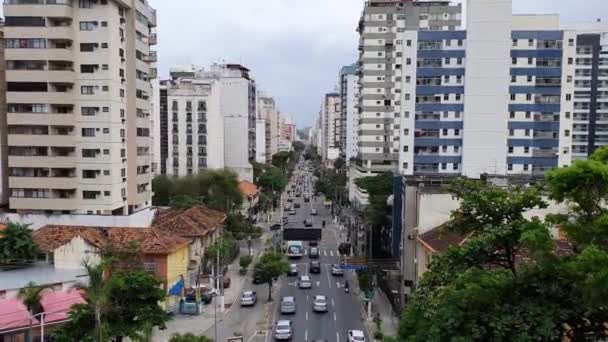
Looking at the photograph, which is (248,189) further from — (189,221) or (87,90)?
(87,90)

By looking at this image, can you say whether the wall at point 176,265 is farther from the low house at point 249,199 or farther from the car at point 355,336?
the low house at point 249,199

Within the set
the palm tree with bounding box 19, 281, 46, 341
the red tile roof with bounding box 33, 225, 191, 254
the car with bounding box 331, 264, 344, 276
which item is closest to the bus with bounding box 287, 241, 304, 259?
the car with bounding box 331, 264, 344, 276

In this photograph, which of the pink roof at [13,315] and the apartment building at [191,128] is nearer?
the pink roof at [13,315]

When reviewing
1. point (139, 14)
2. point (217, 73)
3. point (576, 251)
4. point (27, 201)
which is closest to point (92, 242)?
point (27, 201)

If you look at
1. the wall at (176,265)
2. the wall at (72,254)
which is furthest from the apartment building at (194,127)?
the wall at (72,254)

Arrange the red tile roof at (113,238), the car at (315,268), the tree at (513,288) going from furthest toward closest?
the car at (315,268)
the red tile roof at (113,238)
the tree at (513,288)
